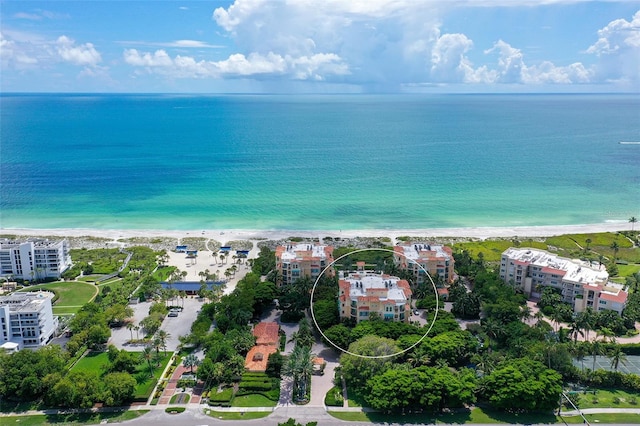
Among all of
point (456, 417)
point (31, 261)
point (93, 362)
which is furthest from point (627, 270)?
point (31, 261)

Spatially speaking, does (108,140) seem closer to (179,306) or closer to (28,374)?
(179,306)

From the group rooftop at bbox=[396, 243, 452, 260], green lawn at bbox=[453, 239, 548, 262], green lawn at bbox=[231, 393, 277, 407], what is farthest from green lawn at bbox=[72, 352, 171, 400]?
green lawn at bbox=[453, 239, 548, 262]

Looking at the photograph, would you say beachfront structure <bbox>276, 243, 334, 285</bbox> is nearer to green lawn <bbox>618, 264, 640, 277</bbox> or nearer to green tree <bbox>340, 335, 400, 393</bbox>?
green tree <bbox>340, 335, 400, 393</bbox>

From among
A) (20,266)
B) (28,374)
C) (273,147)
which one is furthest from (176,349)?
(273,147)

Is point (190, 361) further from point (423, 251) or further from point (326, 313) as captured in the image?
point (423, 251)

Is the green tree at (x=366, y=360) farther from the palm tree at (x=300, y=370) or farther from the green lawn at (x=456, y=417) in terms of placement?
the palm tree at (x=300, y=370)

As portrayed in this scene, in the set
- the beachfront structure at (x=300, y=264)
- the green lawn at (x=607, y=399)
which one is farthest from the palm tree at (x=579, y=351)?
the beachfront structure at (x=300, y=264)

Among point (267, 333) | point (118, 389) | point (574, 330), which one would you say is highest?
point (574, 330)
